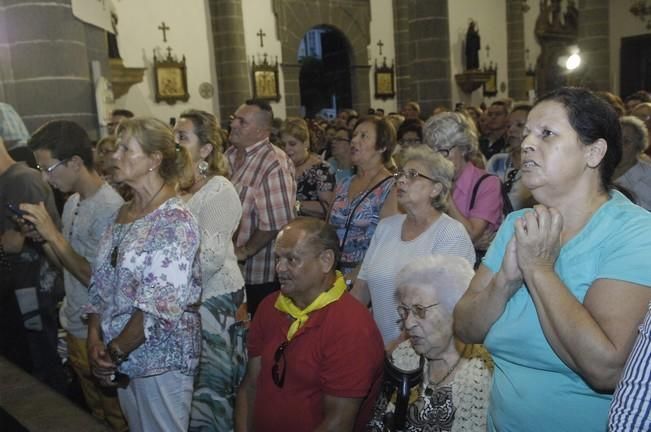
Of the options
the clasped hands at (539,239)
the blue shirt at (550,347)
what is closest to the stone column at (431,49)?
the blue shirt at (550,347)

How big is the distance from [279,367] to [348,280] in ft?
3.56

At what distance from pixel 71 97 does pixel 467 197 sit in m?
4.03

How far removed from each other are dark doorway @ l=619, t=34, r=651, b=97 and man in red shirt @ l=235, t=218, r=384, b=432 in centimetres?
1974

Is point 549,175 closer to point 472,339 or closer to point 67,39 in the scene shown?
point 472,339

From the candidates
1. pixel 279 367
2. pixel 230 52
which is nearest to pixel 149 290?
pixel 279 367

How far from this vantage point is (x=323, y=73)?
19.1m

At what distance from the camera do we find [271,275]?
154 inches

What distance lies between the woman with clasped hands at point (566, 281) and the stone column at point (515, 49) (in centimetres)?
1769

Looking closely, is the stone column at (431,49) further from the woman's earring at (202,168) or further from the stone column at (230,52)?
the woman's earring at (202,168)

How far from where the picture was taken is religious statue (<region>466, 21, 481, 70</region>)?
54.6 feet

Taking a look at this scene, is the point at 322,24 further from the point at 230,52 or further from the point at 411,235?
the point at 411,235

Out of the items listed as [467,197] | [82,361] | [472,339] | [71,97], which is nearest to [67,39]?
[71,97]

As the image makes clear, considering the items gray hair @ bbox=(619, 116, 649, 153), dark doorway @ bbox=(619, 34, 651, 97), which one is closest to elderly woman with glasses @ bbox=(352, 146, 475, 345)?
gray hair @ bbox=(619, 116, 649, 153)

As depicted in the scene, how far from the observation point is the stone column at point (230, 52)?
1242 cm
